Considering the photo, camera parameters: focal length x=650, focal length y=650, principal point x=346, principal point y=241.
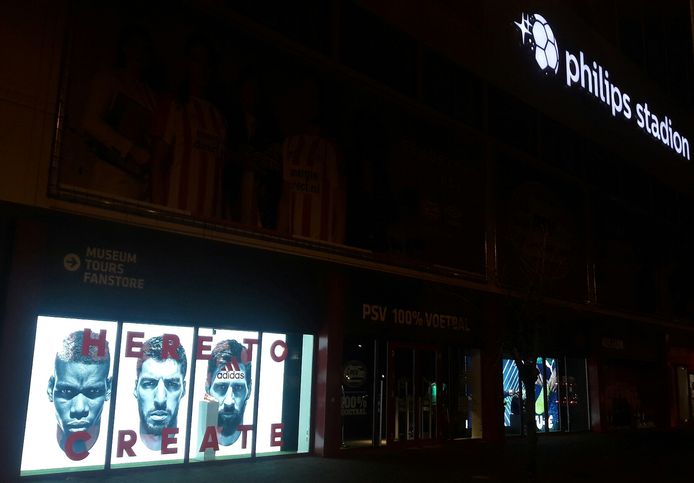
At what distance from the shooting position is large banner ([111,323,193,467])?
1214 cm

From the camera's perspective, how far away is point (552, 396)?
23.6 m

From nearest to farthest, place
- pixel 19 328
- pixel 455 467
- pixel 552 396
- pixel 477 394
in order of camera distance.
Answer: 1. pixel 19 328
2. pixel 455 467
3. pixel 477 394
4. pixel 552 396

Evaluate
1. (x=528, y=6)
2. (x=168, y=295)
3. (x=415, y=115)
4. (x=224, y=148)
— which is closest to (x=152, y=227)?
(x=168, y=295)

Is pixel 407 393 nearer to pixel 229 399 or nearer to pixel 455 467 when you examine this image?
pixel 455 467

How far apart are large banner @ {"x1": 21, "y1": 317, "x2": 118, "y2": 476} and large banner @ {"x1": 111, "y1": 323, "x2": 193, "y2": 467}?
310 millimetres

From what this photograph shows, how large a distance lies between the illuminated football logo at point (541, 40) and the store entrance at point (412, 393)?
37.9ft

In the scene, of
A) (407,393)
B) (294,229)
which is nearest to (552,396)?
(407,393)

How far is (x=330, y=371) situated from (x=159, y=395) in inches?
163

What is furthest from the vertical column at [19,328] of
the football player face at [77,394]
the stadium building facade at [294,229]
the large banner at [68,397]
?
the football player face at [77,394]

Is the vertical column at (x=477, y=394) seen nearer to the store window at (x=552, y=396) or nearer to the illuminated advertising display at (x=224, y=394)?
the store window at (x=552, y=396)

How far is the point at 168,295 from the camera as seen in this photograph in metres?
12.7

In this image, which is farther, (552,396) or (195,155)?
(552,396)

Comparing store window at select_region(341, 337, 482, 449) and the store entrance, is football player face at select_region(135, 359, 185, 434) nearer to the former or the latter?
store window at select_region(341, 337, 482, 449)

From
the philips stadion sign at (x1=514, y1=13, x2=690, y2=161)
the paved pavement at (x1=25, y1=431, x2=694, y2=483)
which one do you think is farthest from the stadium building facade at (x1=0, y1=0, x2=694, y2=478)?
the paved pavement at (x1=25, y1=431, x2=694, y2=483)
